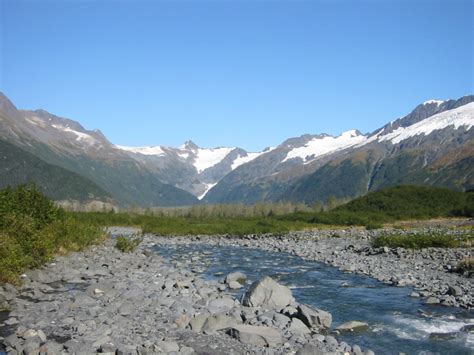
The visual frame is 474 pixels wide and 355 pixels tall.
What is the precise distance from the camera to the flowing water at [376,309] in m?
15.3

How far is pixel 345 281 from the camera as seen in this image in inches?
1070

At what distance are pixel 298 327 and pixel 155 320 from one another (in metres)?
4.95

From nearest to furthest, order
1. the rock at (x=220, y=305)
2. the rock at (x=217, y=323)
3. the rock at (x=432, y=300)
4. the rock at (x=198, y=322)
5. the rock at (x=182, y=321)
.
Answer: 1. the rock at (x=217, y=323)
2. the rock at (x=198, y=322)
3. the rock at (x=182, y=321)
4. the rock at (x=220, y=305)
5. the rock at (x=432, y=300)

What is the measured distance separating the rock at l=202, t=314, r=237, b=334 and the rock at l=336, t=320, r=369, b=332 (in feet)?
13.2

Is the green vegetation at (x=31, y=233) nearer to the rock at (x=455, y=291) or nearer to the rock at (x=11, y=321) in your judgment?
the rock at (x=11, y=321)

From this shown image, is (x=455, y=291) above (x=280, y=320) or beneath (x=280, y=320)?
above

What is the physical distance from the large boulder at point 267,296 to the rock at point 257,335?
3.97 m

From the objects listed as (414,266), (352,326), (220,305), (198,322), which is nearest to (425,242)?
(414,266)

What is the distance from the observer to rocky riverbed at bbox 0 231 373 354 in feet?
43.6

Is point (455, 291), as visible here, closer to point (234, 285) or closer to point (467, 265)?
point (467, 265)

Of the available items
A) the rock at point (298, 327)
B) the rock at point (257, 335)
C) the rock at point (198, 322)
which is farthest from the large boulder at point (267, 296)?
the rock at point (257, 335)

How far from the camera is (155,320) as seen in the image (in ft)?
52.9

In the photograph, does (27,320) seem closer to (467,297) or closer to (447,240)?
(467,297)

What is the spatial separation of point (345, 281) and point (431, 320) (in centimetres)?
952
